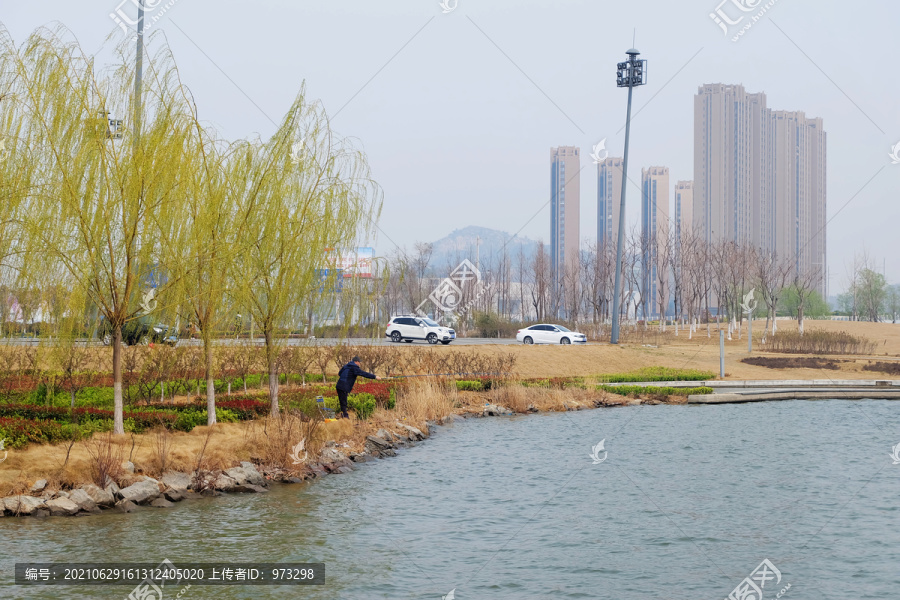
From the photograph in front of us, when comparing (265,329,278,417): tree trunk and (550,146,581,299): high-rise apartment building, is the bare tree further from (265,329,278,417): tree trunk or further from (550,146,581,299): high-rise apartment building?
(550,146,581,299): high-rise apartment building

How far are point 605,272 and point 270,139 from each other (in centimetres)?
4981

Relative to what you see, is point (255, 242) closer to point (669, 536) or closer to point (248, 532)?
point (248, 532)

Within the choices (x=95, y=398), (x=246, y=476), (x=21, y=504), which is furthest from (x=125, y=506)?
(x=95, y=398)

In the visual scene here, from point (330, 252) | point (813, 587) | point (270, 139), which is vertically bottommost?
point (813, 587)

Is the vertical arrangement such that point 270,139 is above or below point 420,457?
above

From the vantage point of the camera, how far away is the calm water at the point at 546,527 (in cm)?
955

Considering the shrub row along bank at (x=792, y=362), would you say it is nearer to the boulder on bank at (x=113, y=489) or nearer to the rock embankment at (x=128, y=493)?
the rock embankment at (x=128, y=493)

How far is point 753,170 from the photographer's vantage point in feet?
465

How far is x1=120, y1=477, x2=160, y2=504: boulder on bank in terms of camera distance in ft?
40.1

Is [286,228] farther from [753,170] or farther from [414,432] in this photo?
[753,170]

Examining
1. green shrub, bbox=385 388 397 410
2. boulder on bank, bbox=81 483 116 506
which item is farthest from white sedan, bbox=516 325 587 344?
boulder on bank, bbox=81 483 116 506

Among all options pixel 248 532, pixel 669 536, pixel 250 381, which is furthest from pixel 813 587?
pixel 250 381

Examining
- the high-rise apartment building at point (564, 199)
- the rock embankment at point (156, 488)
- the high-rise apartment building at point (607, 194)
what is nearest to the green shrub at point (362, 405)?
the rock embankment at point (156, 488)

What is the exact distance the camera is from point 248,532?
36.5ft
